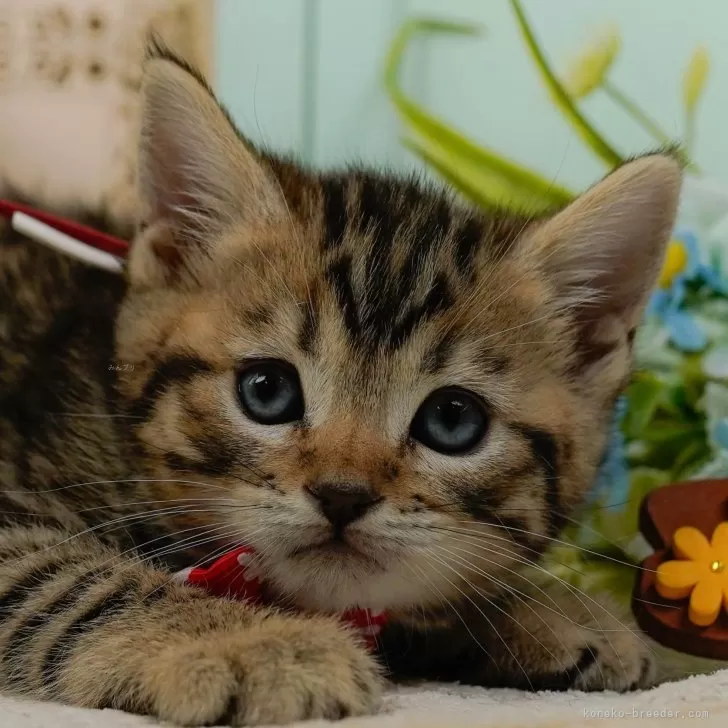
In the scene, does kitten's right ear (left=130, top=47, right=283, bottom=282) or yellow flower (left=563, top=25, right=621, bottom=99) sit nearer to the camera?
kitten's right ear (left=130, top=47, right=283, bottom=282)

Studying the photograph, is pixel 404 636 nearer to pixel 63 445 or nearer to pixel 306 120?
pixel 63 445

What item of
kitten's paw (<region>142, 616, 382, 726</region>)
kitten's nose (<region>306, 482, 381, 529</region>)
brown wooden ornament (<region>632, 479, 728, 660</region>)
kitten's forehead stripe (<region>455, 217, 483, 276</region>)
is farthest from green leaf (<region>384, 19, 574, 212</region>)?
kitten's paw (<region>142, 616, 382, 726</region>)

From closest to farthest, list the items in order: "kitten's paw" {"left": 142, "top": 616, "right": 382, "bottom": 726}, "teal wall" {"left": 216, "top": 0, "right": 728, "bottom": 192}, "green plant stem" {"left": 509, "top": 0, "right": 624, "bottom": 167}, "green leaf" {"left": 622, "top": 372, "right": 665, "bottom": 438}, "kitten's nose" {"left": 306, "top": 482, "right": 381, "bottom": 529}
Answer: "kitten's paw" {"left": 142, "top": 616, "right": 382, "bottom": 726}
"kitten's nose" {"left": 306, "top": 482, "right": 381, "bottom": 529}
"green leaf" {"left": 622, "top": 372, "right": 665, "bottom": 438}
"green plant stem" {"left": 509, "top": 0, "right": 624, "bottom": 167}
"teal wall" {"left": 216, "top": 0, "right": 728, "bottom": 192}

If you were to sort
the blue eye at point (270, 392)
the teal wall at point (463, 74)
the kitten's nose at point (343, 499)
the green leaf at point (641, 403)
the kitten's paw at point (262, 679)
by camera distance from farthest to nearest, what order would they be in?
1. the teal wall at point (463, 74)
2. the green leaf at point (641, 403)
3. the blue eye at point (270, 392)
4. the kitten's nose at point (343, 499)
5. the kitten's paw at point (262, 679)

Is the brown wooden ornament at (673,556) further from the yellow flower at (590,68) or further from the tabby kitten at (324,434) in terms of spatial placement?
the yellow flower at (590,68)

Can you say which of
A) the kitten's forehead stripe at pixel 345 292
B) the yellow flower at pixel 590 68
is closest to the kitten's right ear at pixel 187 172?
the kitten's forehead stripe at pixel 345 292

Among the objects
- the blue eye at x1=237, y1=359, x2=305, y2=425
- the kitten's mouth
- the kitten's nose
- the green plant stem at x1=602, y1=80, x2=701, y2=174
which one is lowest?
the kitten's mouth

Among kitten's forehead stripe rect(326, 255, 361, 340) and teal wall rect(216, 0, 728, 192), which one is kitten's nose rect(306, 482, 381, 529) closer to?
kitten's forehead stripe rect(326, 255, 361, 340)
